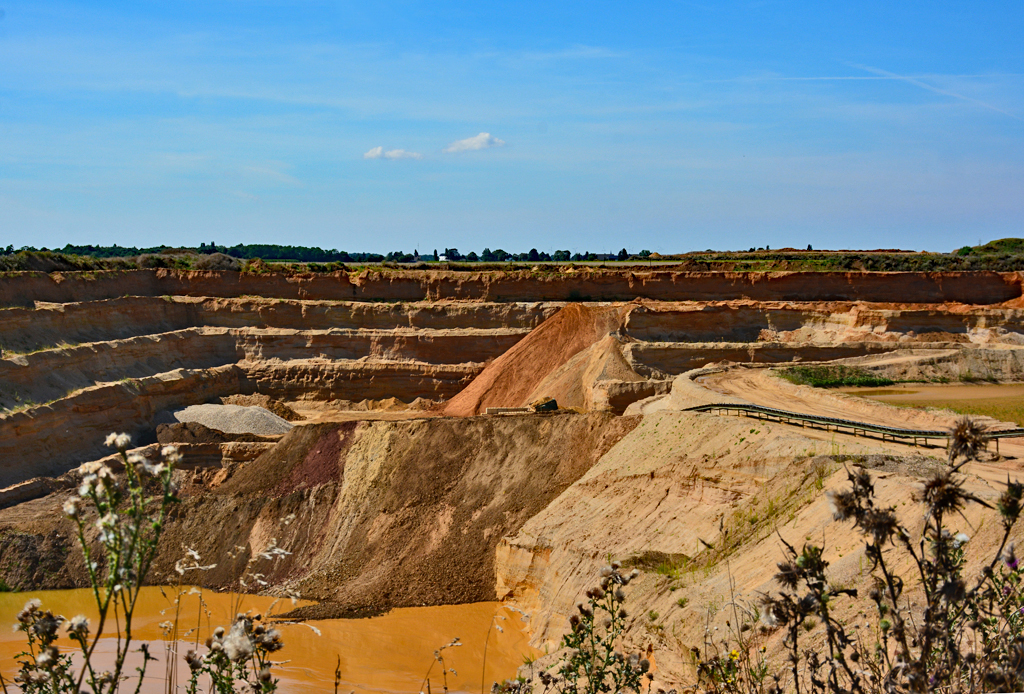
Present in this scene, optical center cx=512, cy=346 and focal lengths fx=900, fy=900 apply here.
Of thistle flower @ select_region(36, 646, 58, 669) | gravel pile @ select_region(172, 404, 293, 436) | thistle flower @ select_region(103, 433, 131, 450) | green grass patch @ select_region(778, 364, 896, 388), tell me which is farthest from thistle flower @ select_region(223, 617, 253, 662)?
gravel pile @ select_region(172, 404, 293, 436)

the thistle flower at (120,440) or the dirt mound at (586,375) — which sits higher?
the thistle flower at (120,440)

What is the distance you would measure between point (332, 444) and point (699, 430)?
14.0 metres

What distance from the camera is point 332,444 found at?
3116 centimetres

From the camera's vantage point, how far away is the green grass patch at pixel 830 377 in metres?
33.8

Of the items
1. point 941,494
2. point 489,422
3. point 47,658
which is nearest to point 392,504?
point 489,422

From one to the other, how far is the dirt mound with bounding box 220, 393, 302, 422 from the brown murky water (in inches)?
917

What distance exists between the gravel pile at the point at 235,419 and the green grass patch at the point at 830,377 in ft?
75.7

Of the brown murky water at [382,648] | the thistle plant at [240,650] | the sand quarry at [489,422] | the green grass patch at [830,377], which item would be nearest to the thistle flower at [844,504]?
the sand quarry at [489,422]

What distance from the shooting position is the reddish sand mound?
44.9 meters

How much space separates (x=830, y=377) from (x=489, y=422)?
14118mm

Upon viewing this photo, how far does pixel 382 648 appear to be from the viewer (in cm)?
2086

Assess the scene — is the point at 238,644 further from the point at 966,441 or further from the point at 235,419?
the point at 235,419

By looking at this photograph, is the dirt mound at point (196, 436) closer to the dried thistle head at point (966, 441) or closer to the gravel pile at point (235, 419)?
the gravel pile at point (235, 419)

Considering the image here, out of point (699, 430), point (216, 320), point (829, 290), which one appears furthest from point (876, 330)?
point (216, 320)
